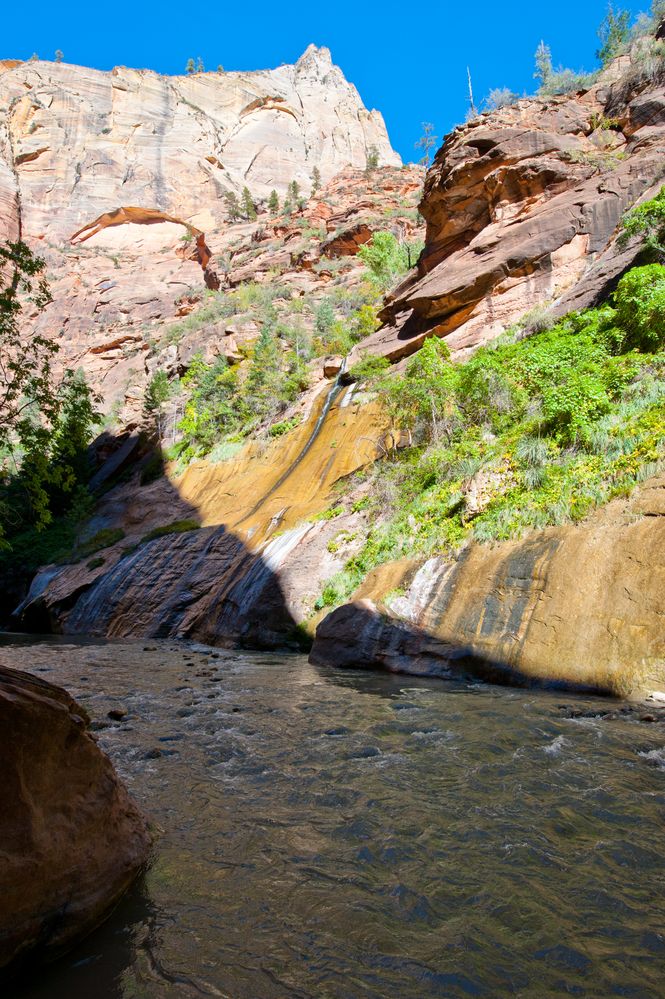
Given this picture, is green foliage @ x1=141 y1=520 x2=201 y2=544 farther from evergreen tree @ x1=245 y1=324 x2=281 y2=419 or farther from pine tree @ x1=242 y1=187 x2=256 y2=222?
pine tree @ x1=242 y1=187 x2=256 y2=222

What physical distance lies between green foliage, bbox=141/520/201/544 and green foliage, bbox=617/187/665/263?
18294 millimetres

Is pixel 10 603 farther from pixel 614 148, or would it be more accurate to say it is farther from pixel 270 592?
pixel 614 148

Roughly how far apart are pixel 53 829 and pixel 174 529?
21587 mm

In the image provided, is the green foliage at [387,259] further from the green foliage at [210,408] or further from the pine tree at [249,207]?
the pine tree at [249,207]

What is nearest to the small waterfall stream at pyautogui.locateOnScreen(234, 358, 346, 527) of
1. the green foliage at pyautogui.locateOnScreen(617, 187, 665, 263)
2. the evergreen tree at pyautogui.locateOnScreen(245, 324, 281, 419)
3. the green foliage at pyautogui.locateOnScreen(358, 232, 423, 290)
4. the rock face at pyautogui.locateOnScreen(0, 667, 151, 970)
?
the evergreen tree at pyautogui.locateOnScreen(245, 324, 281, 419)

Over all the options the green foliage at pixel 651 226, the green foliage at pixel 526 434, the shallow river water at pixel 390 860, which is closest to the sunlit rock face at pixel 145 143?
the green foliage at pixel 651 226

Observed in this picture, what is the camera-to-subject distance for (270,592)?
47.3ft

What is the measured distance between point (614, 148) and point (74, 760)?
101 feet

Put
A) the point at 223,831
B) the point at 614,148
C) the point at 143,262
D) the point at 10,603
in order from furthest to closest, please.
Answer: the point at 143,262 < the point at 10,603 < the point at 614,148 < the point at 223,831

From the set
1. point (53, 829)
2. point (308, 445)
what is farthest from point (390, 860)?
point (308, 445)

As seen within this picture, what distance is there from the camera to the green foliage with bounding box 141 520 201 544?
23.1 meters

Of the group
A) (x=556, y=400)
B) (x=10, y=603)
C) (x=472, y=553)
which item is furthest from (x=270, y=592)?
(x=10, y=603)

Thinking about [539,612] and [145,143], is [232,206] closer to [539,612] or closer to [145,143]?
[145,143]

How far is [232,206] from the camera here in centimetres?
7094
